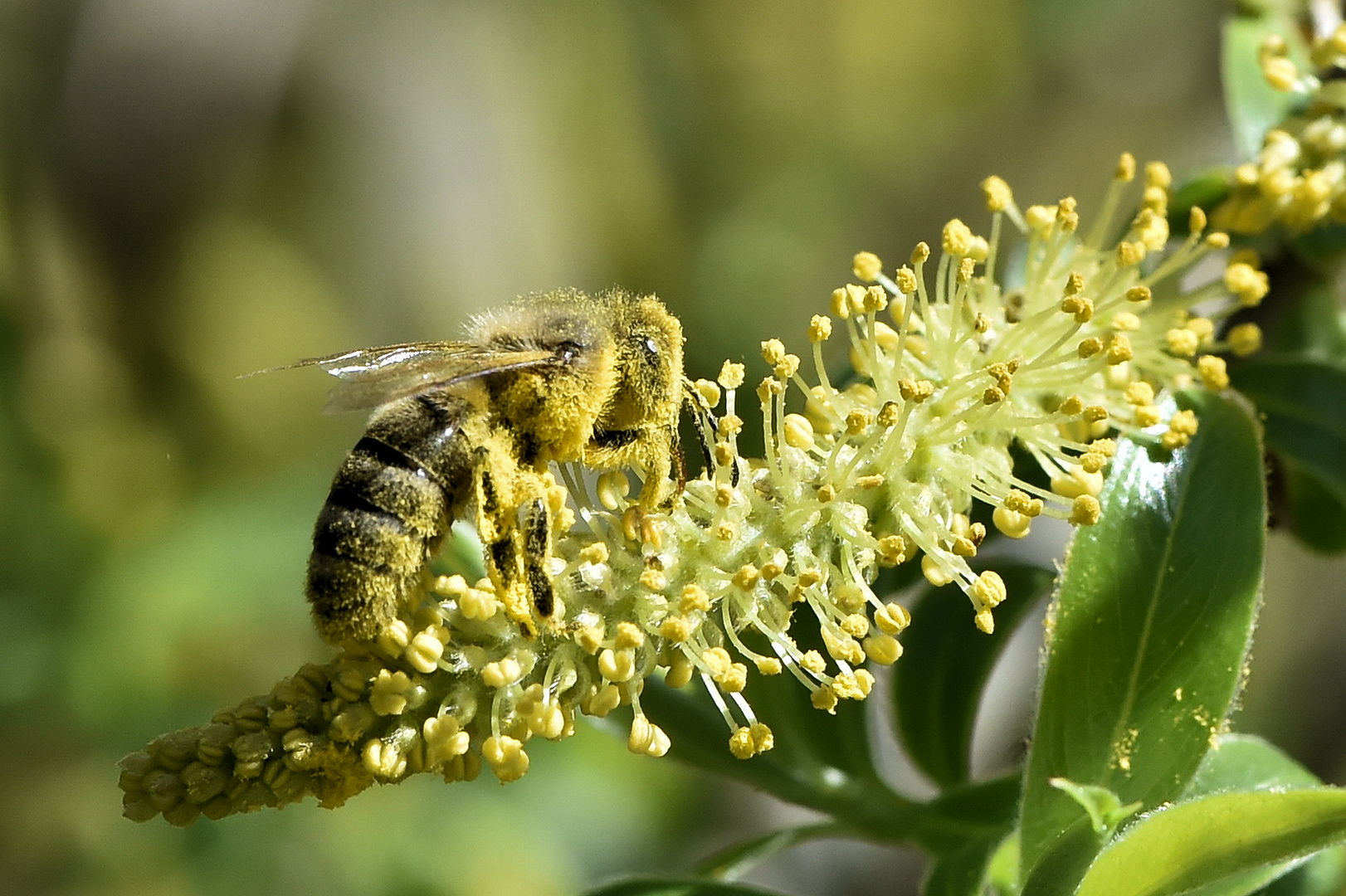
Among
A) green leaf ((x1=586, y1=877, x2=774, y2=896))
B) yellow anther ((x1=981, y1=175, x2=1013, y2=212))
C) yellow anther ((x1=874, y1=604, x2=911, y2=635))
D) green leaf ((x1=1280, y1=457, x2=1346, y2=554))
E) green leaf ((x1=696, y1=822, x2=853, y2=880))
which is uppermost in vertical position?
yellow anther ((x1=981, y1=175, x2=1013, y2=212))

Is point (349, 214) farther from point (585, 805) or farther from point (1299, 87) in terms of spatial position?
point (1299, 87)

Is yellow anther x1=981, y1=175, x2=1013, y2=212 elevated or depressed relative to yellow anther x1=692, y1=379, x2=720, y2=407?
elevated

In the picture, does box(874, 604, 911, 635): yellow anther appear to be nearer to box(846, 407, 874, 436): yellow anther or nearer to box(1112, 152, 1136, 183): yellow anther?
box(846, 407, 874, 436): yellow anther

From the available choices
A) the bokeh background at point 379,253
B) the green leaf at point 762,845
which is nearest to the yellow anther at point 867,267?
the green leaf at point 762,845

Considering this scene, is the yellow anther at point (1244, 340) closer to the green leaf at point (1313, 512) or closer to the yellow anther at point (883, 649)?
the green leaf at point (1313, 512)

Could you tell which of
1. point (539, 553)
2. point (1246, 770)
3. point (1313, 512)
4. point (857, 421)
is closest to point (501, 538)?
point (539, 553)

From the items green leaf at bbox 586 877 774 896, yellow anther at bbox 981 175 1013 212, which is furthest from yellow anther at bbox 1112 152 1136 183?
green leaf at bbox 586 877 774 896

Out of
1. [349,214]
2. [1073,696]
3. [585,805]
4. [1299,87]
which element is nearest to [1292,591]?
[585,805]

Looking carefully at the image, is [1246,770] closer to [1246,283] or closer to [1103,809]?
[1103,809]
